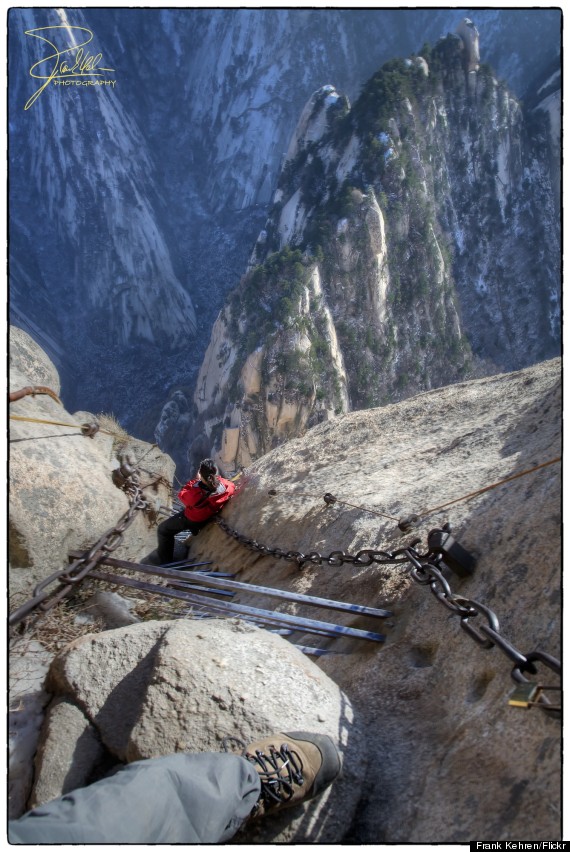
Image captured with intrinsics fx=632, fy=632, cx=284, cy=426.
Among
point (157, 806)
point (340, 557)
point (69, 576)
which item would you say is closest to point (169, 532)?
point (69, 576)

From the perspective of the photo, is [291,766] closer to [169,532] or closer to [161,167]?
[169,532]

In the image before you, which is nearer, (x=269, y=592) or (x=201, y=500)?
(x=269, y=592)

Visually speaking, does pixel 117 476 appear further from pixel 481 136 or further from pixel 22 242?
pixel 22 242

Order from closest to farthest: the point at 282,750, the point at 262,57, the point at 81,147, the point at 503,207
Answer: the point at 282,750, the point at 503,207, the point at 81,147, the point at 262,57

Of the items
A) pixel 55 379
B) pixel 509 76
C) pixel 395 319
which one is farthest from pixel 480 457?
pixel 509 76

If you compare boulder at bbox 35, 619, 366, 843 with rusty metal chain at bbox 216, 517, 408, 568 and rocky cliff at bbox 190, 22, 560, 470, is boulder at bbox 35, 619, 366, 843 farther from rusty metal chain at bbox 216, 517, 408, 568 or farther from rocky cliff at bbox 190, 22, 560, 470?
rocky cliff at bbox 190, 22, 560, 470
